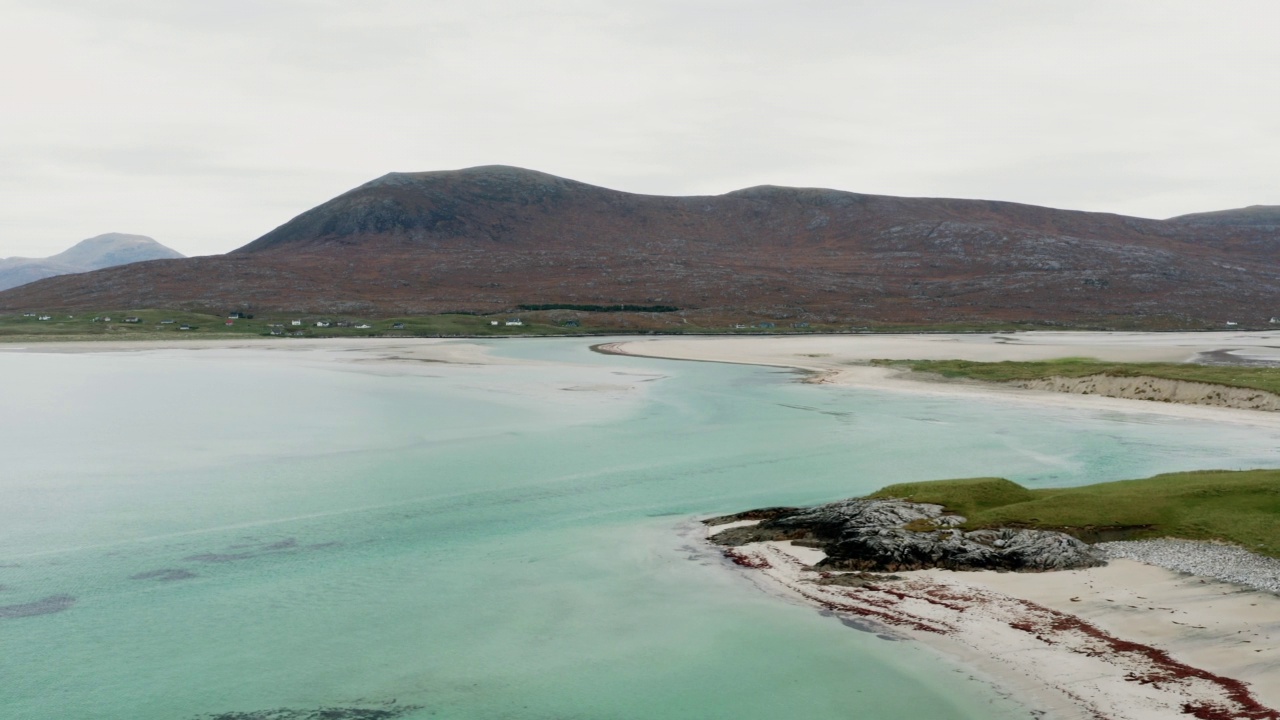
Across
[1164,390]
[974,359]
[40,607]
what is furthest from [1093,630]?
[974,359]

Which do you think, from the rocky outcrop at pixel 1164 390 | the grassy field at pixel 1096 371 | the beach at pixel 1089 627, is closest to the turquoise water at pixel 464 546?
the beach at pixel 1089 627

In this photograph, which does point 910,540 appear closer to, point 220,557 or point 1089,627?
point 1089,627

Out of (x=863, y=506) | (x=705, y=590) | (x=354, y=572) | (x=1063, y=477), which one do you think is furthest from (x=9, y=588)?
(x=1063, y=477)

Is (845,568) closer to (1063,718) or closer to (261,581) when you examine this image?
(1063,718)

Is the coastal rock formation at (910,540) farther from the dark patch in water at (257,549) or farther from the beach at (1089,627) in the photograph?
the dark patch in water at (257,549)

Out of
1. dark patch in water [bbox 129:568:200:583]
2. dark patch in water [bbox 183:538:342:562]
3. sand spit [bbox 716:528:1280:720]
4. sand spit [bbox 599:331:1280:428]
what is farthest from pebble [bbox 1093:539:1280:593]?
sand spit [bbox 599:331:1280:428]

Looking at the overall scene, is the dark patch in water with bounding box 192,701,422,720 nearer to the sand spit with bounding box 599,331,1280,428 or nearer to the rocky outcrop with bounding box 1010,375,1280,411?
the sand spit with bounding box 599,331,1280,428
